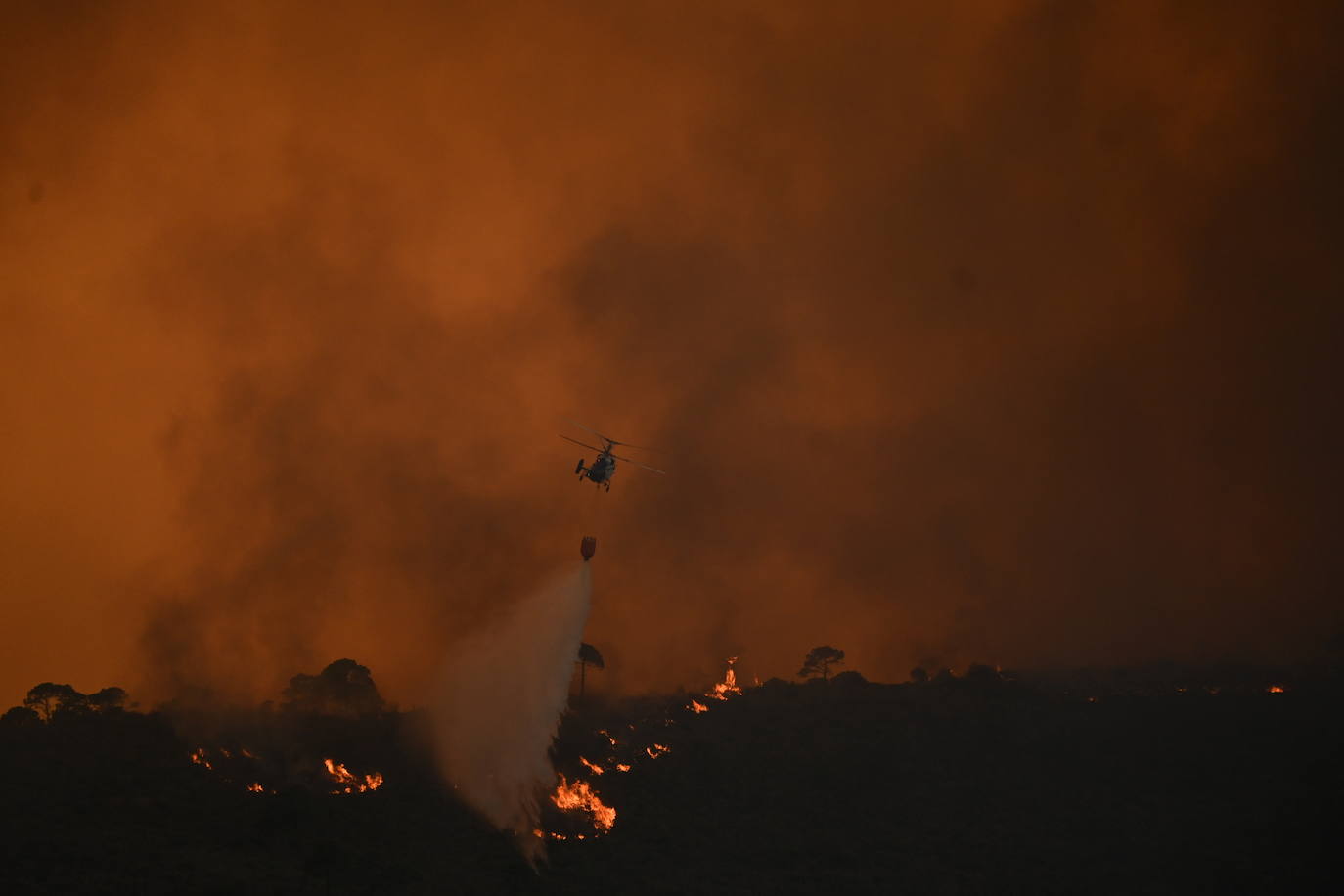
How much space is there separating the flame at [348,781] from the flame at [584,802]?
1856 cm

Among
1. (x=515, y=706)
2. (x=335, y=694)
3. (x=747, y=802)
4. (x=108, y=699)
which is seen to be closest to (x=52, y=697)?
(x=108, y=699)

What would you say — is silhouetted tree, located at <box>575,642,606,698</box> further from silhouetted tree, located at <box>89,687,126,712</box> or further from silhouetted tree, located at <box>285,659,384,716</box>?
silhouetted tree, located at <box>89,687,126,712</box>

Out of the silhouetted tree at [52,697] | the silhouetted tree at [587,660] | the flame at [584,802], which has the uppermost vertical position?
the silhouetted tree at [587,660]

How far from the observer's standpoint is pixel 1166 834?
108m

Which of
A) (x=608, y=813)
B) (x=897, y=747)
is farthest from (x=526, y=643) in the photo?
(x=897, y=747)

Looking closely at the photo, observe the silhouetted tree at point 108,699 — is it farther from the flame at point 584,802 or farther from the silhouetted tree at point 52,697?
the flame at point 584,802

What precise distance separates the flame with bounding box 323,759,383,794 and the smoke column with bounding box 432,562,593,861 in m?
7.65

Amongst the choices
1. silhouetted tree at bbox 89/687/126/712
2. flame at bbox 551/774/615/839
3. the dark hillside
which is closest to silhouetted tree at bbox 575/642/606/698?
the dark hillside

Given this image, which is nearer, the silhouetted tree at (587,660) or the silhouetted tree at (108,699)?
the silhouetted tree at (108,699)

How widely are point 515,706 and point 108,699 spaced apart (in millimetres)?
49640

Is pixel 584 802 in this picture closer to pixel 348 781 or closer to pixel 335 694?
pixel 348 781

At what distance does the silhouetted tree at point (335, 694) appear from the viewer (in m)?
124

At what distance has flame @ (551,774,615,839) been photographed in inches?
4136

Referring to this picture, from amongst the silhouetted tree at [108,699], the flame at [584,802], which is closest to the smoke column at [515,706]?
the flame at [584,802]
